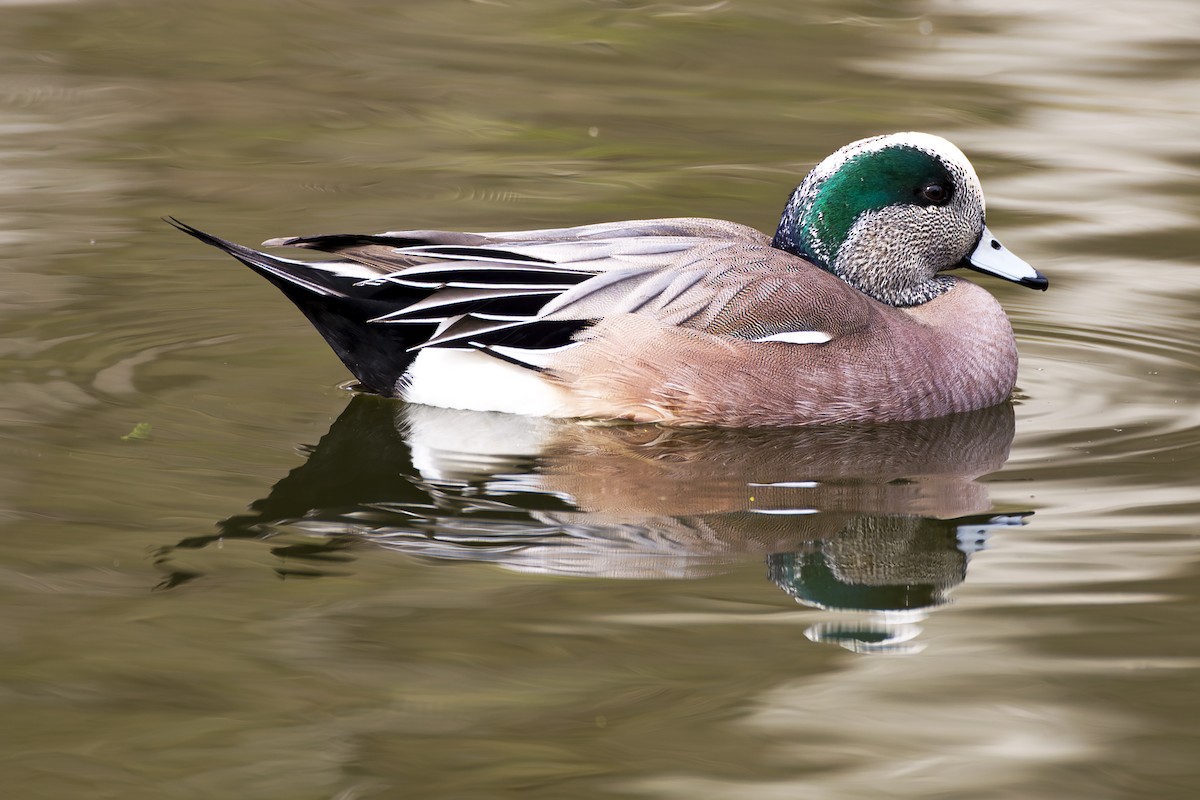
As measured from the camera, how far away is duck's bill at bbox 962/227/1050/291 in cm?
651

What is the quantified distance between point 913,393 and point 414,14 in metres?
6.98

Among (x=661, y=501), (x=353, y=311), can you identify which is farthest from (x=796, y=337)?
(x=353, y=311)

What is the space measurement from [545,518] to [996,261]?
97.2 inches

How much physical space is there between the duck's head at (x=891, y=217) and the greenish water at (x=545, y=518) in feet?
2.04

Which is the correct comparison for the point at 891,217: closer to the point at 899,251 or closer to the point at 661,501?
the point at 899,251

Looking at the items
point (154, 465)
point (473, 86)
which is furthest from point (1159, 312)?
point (473, 86)

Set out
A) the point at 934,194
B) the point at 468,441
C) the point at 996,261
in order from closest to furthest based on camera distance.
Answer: the point at 468,441
the point at 934,194
the point at 996,261

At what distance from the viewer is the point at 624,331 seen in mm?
5812

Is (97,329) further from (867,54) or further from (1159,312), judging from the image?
(867,54)

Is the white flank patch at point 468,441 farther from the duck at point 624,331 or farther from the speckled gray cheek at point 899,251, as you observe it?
the speckled gray cheek at point 899,251

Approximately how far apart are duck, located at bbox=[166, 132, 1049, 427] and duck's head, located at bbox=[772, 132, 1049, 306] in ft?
0.76

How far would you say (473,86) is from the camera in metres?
10.6

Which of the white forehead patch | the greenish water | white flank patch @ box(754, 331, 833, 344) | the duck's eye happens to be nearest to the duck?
white flank patch @ box(754, 331, 833, 344)

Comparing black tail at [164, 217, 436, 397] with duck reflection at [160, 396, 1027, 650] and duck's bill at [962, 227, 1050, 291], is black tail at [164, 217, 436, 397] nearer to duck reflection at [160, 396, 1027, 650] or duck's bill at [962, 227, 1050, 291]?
duck reflection at [160, 396, 1027, 650]
